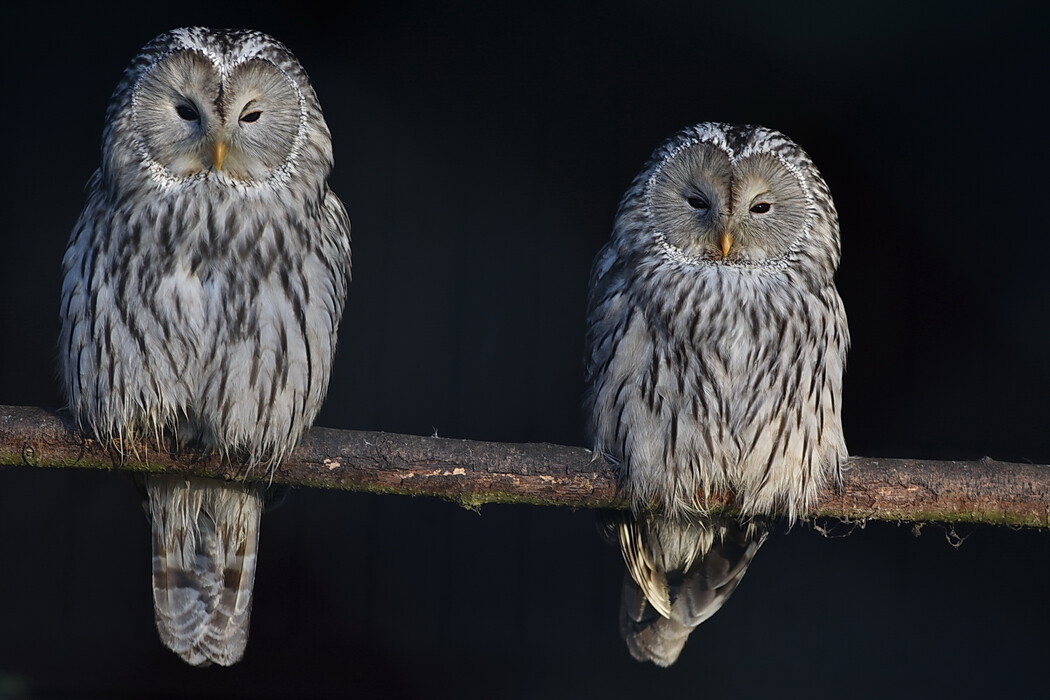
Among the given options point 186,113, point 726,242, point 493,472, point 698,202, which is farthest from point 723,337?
point 186,113

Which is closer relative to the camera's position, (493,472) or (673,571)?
(493,472)

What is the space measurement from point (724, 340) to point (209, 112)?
109 cm

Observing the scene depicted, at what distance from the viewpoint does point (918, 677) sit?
3.26 meters

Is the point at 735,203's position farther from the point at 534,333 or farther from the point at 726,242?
the point at 534,333

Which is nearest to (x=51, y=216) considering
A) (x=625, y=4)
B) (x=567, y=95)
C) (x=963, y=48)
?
(x=567, y=95)

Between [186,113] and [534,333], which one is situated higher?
[186,113]

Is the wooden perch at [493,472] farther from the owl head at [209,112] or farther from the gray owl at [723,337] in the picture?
the owl head at [209,112]

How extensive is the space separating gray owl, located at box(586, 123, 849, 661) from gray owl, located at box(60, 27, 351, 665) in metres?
0.63

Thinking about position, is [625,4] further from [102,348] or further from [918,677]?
[918,677]

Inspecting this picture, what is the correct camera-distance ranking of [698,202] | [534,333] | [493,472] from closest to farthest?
[493,472], [698,202], [534,333]

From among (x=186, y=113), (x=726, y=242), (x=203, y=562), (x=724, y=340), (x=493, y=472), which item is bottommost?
(x=203, y=562)

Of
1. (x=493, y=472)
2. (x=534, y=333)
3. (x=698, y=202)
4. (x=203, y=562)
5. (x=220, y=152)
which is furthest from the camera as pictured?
(x=534, y=333)

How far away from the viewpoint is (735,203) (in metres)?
2.26

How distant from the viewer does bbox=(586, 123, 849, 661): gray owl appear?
2.26 metres
